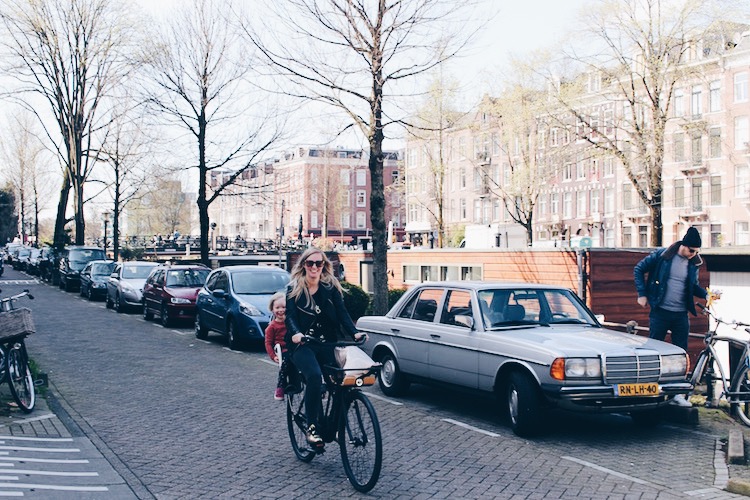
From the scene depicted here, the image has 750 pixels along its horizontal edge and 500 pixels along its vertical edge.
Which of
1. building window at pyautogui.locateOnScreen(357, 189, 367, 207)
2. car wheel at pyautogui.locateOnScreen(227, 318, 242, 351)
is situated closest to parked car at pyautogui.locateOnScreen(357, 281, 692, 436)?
car wheel at pyautogui.locateOnScreen(227, 318, 242, 351)

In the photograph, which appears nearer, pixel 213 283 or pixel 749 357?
pixel 749 357

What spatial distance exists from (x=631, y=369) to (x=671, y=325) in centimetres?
195

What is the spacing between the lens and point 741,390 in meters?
8.62

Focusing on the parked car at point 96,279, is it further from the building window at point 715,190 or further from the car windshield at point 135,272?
the building window at point 715,190

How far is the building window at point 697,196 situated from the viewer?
171 feet

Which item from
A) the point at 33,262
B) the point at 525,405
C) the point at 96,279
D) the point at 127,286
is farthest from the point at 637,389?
the point at 33,262

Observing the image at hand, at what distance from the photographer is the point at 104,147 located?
4609cm

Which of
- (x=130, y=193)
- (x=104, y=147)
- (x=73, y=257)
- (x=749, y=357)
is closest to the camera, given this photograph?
(x=749, y=357)

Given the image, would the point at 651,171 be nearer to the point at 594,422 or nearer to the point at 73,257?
the point at 594,422

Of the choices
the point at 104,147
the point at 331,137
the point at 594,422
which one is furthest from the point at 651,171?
the point at 104,147

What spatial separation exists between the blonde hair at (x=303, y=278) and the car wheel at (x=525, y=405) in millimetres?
2427

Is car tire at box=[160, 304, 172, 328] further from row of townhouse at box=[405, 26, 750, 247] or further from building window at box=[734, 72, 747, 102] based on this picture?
building window at box=[734, 72, 747, 102]

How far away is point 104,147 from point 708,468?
143ft

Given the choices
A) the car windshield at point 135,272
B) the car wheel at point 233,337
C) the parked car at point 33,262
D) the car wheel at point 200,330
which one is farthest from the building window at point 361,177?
the car wheel at point 233,337
